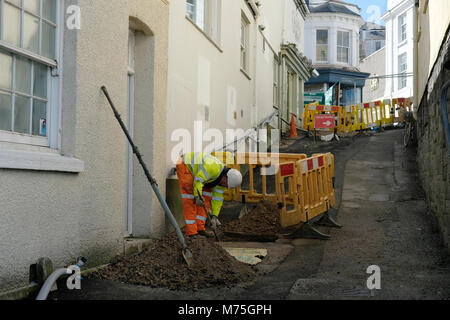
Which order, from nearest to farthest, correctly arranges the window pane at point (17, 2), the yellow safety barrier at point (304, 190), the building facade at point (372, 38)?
1. the window pane at point (17, 2)
2. the yellow safety barrier at point (304, 190)
3. the building facade at point (372, 38)

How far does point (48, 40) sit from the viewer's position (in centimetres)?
495

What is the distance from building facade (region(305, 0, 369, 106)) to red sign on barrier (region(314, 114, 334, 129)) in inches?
479

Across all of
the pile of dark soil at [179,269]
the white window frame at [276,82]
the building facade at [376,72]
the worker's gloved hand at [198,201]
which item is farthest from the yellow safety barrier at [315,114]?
→ the pile of dark soil at [179,269]

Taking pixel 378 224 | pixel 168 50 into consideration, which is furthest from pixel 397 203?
pixel 168 50

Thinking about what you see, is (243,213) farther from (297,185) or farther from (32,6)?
(32,6)

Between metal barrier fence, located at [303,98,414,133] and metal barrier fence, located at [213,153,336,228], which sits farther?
metal barrier fence, located at [303,98,414,133]

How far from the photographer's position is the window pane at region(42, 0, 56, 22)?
4848mm

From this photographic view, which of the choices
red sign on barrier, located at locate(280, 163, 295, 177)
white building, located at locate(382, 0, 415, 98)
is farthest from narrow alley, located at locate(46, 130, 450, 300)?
white building, located at locate(382, 0, 415, 98)

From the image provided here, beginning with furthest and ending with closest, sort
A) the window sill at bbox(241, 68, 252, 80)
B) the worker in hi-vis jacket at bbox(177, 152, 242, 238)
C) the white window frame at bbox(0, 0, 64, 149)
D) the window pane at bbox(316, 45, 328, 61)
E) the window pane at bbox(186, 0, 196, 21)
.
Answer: the window pane at bbox(316, 45, 328, 61) → the window sill at bbox(241, 68, 252, 80) → the window pane at bbox(186, 0, 196, 21) → the worker in hi-vis jacket at bbox(177, 152, 242, 238) → the white window frame at bbox(0, 0, 64, 149)

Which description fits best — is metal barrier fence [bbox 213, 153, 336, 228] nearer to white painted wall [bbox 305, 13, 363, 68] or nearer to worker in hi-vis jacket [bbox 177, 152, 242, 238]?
worker in hi-vis jacket [bbox 177, 152, 242, 238]

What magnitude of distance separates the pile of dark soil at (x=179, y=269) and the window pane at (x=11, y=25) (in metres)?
2.47

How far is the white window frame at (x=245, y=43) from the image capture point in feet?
47.1

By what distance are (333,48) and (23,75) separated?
2997cm

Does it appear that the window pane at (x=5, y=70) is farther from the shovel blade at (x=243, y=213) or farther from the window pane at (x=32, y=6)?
the shovel blade at (x=243, y=213)
